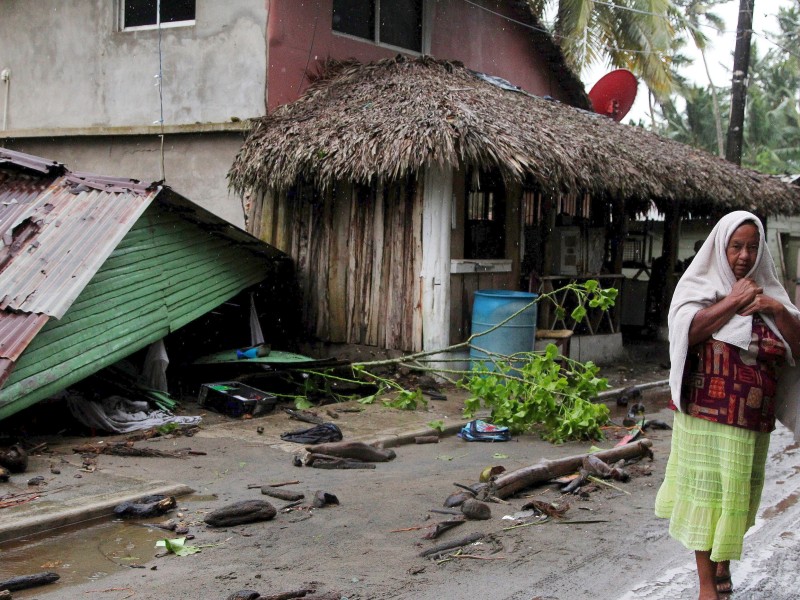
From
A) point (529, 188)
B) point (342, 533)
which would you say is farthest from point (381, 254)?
point (342, 533)

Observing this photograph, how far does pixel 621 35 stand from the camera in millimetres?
22875

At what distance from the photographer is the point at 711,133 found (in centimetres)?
4462

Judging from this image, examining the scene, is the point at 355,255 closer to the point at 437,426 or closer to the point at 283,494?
the point at 437,426

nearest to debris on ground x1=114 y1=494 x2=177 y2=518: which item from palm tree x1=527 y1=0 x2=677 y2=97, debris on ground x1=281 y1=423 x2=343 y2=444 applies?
debris on ground x1=281 y1=423 x2=343 y2=444

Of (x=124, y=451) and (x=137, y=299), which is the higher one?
(x=137, y=299)

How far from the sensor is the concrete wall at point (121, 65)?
11992 millimetres

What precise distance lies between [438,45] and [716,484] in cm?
1160

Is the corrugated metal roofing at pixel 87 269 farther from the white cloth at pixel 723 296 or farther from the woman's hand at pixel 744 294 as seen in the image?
the woman's hand at pixel 744 294

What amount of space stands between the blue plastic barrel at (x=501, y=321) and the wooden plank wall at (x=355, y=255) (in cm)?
74

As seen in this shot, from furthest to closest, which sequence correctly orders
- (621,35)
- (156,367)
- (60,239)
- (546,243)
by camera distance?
(621,35) → (546,243) → (156,367) → (60,239)

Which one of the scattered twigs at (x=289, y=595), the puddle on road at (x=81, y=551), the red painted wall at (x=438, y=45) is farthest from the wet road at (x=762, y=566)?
the red painted wall at (x=438, y=45)

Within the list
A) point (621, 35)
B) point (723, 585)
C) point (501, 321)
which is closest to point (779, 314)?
point (723, 585)

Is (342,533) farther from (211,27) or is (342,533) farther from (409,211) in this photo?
(211,27)

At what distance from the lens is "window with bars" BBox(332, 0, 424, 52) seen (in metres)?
12.8
